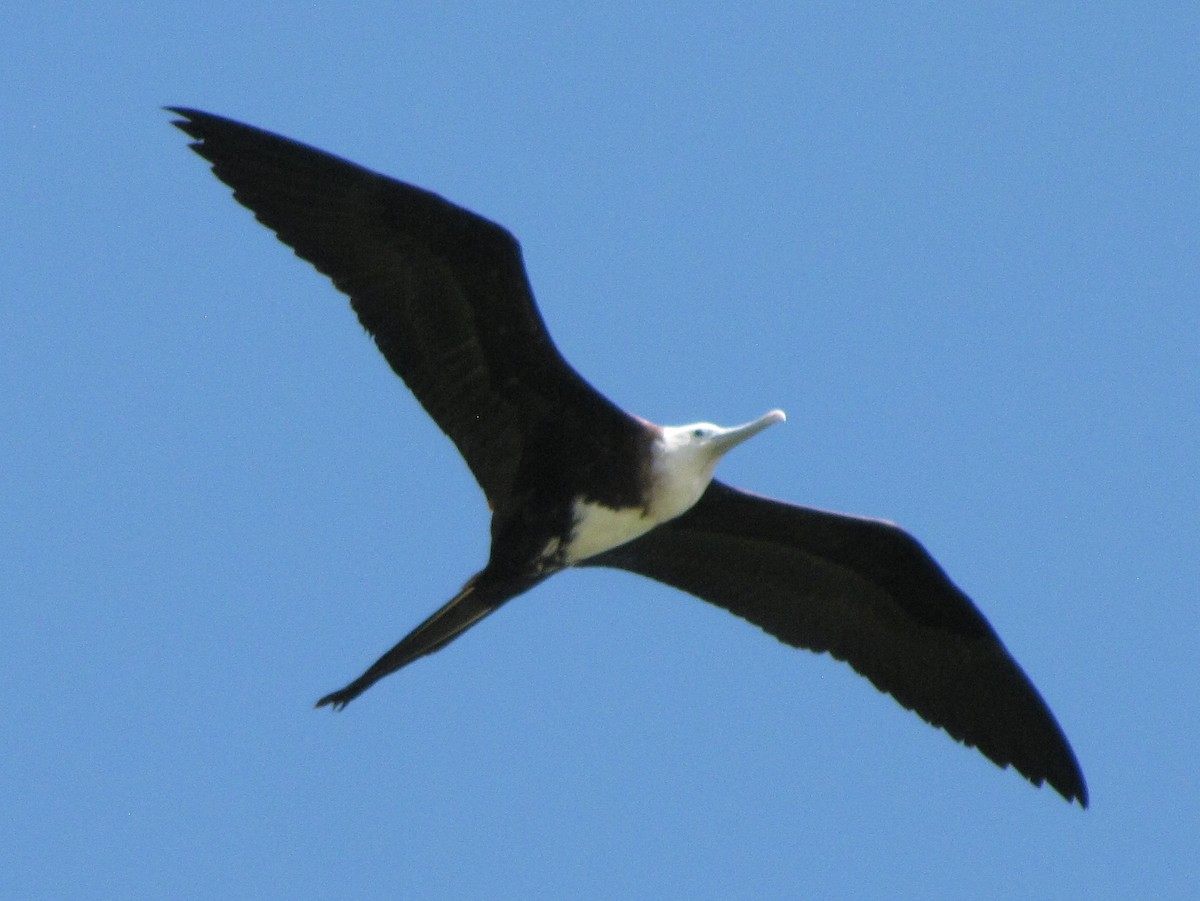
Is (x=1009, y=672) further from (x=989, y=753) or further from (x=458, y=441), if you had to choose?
(x=458, y=441)

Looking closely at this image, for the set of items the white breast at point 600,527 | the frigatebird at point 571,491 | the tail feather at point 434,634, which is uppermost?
the frigatebird at point 571,491

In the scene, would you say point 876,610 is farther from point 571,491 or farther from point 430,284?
point 430,284

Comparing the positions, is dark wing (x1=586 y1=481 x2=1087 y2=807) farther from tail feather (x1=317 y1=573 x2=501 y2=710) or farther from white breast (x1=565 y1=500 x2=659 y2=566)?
tail feather (x1=317 y1=573 x2=501 y2=710)

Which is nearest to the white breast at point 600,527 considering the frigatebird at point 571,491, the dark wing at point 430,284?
the frigatebird at point 571,491

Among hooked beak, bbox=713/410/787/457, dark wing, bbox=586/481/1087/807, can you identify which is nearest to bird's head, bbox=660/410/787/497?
hooked beak, bbox=713/410/787/457

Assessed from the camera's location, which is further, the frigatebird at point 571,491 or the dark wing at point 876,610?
the dark wing at point 876,610

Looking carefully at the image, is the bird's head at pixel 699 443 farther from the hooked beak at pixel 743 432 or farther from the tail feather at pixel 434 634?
the tail feather at pixel 434 634

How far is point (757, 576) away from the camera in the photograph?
607 centimetres

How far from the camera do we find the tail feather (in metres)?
5.38

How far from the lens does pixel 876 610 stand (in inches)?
242

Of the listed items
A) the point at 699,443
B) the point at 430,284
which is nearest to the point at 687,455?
the point at 699,443

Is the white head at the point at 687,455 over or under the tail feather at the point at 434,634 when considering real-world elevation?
over

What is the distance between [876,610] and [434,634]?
4.60ft

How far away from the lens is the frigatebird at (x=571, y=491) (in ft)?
17.4
